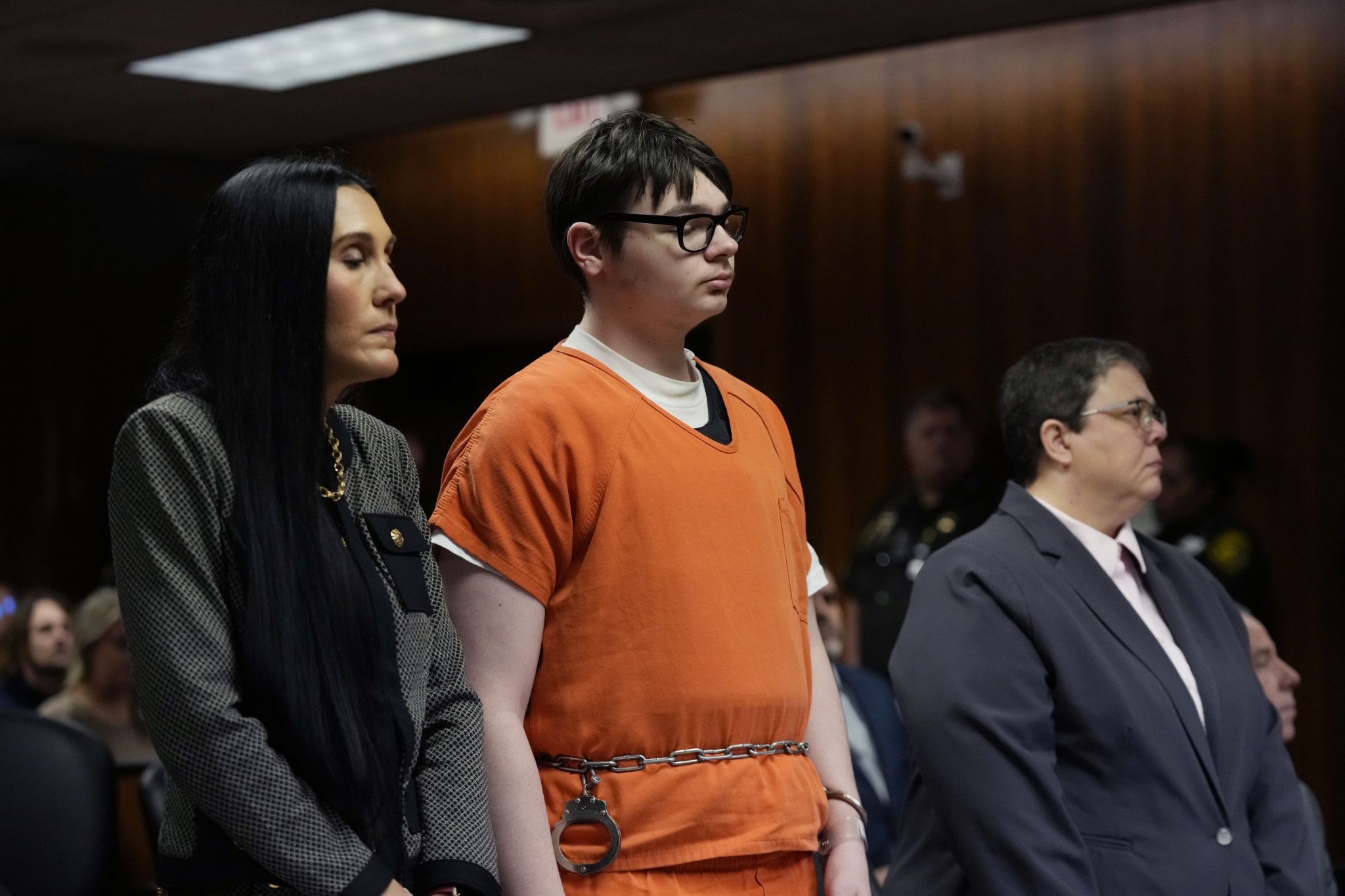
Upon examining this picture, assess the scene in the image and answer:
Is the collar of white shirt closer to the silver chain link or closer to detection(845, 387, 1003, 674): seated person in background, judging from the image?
the silver chain link

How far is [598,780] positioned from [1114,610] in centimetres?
116

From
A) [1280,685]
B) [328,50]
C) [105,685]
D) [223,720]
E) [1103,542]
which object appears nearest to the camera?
[223,720]

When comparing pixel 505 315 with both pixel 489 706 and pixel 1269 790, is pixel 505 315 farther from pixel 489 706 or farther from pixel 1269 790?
pixel 489 706

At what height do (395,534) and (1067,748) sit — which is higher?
(395,534)

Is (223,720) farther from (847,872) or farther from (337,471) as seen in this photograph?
(847,872)

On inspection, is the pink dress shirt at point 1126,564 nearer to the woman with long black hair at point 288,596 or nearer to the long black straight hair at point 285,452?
the woman with long black hair at point 288,596

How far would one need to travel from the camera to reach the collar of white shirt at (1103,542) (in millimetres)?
2615

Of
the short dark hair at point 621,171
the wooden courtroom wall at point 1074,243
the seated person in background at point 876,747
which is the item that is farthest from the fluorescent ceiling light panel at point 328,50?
the short dark hair at point 621,171

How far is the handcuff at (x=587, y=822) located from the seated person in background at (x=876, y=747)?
187 cm

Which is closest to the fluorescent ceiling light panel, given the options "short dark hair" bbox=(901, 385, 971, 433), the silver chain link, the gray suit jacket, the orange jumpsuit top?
"short dark hair" bbox=(901, 385, 971, 433)

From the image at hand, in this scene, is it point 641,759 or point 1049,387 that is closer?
point 641,759

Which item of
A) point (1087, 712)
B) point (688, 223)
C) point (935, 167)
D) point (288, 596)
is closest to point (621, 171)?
point (688, 223)

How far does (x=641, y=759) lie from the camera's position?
165 centimetres

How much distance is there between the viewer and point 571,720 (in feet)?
5.43
